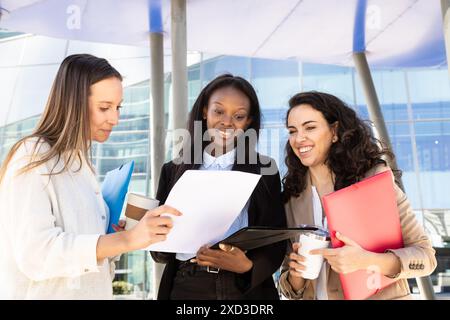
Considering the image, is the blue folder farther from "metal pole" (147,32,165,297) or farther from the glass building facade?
the glass building facade

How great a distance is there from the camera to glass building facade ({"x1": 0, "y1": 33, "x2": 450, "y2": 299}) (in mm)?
15414

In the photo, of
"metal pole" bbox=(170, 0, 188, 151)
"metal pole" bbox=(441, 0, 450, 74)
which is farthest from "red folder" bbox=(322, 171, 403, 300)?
"metal pole" bbox=(170, 0, 188, 151)

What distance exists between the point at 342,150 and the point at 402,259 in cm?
64

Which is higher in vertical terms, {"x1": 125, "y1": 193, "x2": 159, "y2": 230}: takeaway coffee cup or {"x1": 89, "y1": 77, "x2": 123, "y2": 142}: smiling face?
{"x1": 89, "y1": 77, "x2": 123, "y2": 142}: smiling face

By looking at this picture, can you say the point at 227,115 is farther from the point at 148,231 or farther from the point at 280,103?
the point at 280,103

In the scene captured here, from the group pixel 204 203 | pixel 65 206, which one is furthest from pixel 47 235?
pixel 204 203

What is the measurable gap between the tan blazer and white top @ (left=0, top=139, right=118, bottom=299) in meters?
0.90

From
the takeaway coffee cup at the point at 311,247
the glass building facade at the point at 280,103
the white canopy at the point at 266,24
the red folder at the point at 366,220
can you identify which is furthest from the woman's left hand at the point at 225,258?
the glass building facade at the point at 280,103

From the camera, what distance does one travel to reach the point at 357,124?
2.45m

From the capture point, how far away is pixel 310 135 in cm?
233
